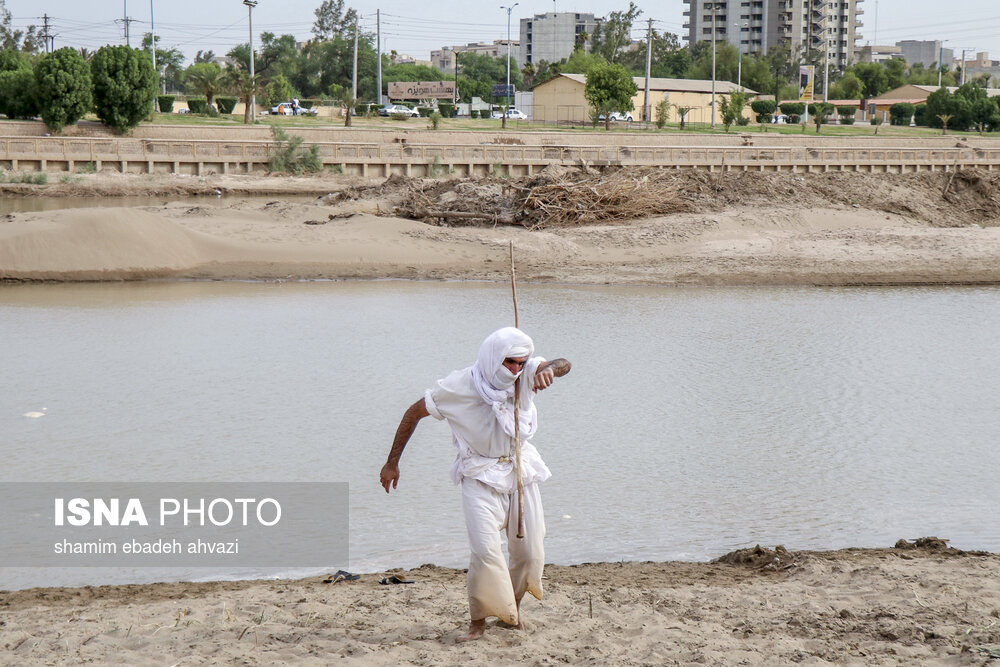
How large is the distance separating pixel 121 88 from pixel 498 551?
147 feet

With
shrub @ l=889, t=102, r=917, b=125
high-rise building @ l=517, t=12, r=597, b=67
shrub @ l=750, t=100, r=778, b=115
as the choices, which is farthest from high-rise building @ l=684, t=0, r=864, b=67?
shrub @ l=750, t=100, r=778, b=115

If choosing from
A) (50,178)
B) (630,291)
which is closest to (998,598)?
(630,291)

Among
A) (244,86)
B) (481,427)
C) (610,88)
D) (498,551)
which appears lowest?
(498,551)

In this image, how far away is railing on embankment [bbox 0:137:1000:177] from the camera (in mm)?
38031

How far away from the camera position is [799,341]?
13.9 metres

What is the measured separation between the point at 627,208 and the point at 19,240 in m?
12.2

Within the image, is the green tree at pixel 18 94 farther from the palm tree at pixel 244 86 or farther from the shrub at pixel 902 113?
the shrub at pixel 902 113

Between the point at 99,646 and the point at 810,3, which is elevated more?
the point at 810,3

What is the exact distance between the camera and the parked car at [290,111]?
6769 centimetres

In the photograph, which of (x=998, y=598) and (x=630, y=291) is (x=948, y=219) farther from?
(x=998, y=598)

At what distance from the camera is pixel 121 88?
4503 centimetres

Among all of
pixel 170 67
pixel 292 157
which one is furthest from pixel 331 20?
pixel 292 157

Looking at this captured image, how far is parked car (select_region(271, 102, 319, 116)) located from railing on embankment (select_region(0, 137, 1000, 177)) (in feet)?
86.9

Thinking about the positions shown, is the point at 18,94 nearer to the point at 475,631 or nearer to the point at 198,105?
the point at 198,105
